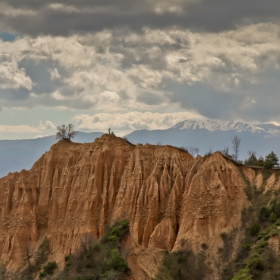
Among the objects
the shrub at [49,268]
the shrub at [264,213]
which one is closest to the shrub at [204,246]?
the shrub at [264,213]

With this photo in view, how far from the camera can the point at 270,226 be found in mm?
59375

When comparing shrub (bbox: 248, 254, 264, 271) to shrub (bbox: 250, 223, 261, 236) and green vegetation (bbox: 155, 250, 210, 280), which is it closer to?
green vegetation (bbox: 155, 250, 210, 280)

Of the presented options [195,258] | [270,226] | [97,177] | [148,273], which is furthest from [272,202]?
[97,177]

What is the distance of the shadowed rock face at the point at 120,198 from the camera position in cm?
6488

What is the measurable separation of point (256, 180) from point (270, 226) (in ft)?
29.9

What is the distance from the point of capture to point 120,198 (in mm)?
70188

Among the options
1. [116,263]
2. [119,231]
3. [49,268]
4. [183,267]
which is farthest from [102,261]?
[49,268]

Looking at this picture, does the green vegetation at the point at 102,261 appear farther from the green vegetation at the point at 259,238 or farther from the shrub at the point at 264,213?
the shrub at the point at 264,213

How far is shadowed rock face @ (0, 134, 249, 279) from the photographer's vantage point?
64.9m

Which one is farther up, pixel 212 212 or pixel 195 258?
pixel 212 212

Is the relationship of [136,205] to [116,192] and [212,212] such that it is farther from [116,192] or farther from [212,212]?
[212,212]

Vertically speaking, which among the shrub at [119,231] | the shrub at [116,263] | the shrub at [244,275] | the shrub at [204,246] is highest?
the shrub at [119,231]

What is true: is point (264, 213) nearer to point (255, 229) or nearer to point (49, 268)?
point (255, 229)

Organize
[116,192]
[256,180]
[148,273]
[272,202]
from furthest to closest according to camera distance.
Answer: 1. [116,192]
2. [256,180]
3. [272,202]
4. [148,273]
